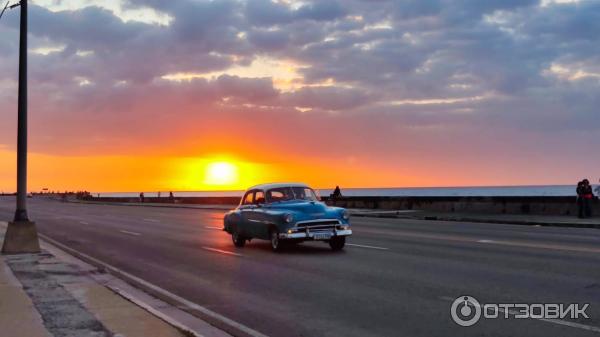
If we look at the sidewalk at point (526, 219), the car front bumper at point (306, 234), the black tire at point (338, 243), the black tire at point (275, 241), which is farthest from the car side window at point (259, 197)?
the sidewalk at point (526, 219)

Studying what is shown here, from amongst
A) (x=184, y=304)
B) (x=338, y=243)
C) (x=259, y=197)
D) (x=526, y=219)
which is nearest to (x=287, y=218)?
(x=338, y=243)

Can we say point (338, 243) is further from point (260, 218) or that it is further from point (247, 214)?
point (247, 214)

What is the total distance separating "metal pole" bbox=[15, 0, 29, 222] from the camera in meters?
16.8

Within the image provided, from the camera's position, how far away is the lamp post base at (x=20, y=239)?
16.8 m

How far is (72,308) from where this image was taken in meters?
9.22

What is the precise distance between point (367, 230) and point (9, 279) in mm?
15100

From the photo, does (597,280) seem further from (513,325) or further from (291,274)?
(291,274)

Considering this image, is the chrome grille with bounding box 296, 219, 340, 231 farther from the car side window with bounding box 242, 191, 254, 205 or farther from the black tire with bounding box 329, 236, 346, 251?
the car side window with bounding box 242, 191, 254, 205

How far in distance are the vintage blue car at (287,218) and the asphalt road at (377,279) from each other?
1.42 ft

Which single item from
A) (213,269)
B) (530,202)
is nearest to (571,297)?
(213,269)

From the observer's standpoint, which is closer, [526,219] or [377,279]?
[377,279]

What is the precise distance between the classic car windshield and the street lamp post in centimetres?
603

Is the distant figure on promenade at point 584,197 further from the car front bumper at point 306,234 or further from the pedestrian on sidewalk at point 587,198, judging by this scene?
the car front bumper at point 306,234

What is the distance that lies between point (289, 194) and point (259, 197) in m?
0.88
